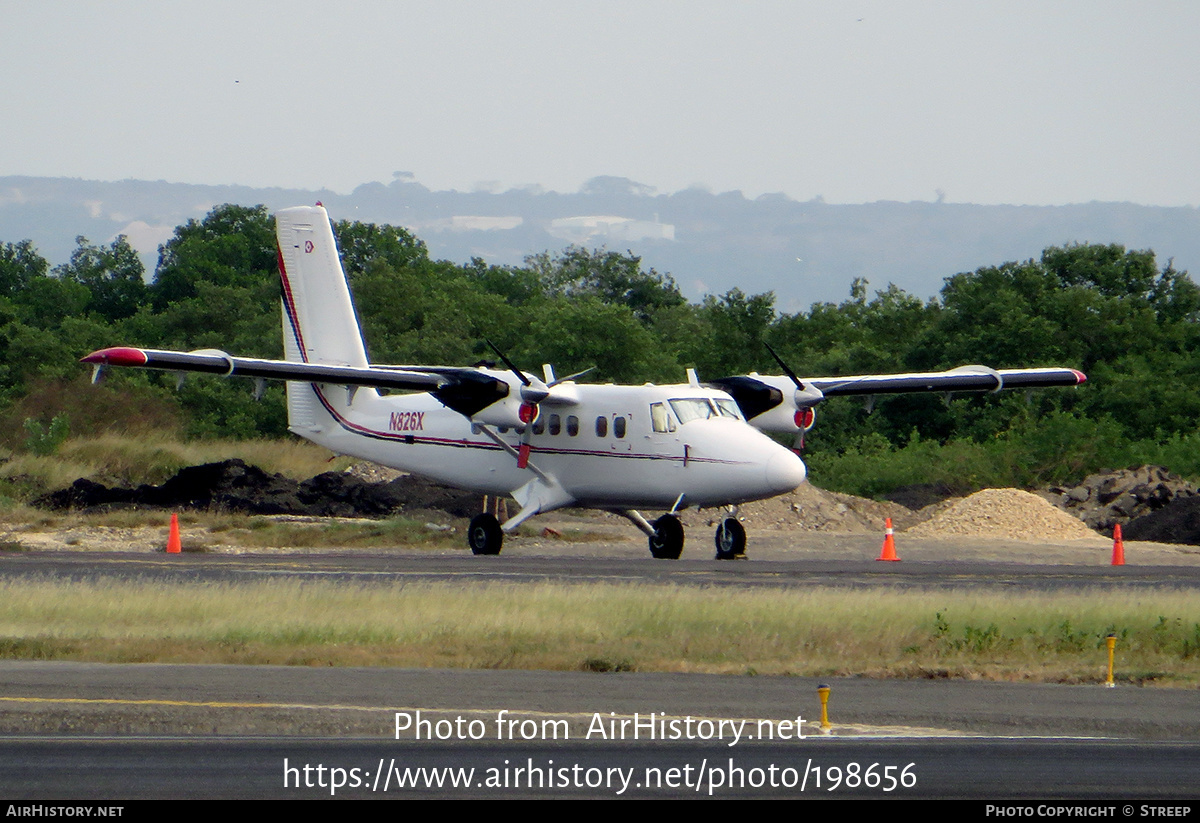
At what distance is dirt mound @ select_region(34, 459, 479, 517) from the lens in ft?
121

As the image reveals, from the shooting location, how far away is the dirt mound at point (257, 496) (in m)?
36.9

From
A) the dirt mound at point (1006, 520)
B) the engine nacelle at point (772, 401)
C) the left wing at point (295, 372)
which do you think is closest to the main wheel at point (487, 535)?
the left wing at point (295, 372)

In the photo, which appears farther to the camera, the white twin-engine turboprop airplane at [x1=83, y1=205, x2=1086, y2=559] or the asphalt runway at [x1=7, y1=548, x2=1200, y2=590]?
the white twin-engine turboprop airplane at [x1=83, y1=205, x2=1086, y2=559]

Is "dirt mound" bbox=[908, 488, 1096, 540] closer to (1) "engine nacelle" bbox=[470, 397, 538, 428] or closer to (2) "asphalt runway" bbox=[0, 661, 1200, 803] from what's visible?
(1) "engine nacelle" bbox=[470, 397, 538, 428]

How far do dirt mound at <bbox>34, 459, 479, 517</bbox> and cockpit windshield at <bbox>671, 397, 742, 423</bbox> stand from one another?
1346 centimetres

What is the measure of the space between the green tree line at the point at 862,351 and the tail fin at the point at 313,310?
10881 millimetres

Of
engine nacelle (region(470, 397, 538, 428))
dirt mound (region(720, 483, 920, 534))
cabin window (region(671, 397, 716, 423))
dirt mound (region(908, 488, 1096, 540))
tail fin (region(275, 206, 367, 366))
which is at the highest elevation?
tail fin (region(275, 206, 367, 366))

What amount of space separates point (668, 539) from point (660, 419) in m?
2.29

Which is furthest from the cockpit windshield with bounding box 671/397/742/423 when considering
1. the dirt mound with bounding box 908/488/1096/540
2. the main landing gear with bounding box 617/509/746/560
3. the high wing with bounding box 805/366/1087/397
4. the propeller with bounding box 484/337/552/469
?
the dirt mound with bounding box 908/488/1096/540

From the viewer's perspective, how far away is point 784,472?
23.7 metres

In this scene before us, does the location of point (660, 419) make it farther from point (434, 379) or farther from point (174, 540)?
point (174, 540)

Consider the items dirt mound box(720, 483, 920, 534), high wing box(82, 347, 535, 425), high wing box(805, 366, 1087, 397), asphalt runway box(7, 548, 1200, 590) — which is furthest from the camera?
dirt mound box(720, 483, 920, 534)

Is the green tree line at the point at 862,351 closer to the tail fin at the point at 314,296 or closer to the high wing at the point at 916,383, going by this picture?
the high wing at the point at 916,383
